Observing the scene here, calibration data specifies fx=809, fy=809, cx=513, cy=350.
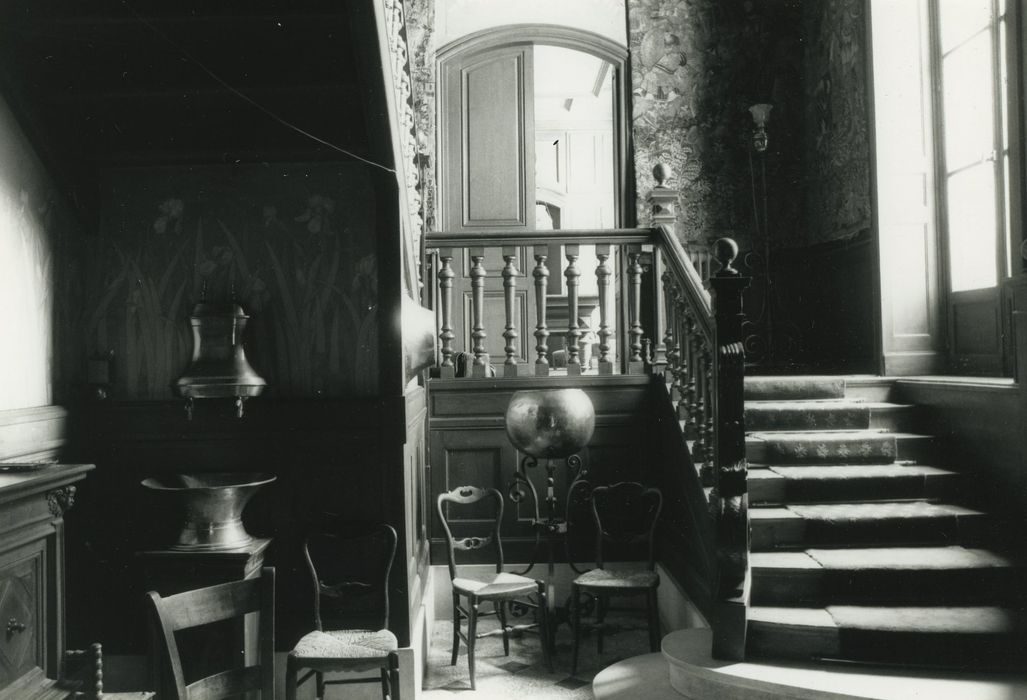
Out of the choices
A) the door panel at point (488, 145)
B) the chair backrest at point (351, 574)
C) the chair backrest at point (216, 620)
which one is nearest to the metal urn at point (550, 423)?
the chair backrest at point (351, 574)

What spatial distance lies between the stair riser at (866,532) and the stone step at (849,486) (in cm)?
27

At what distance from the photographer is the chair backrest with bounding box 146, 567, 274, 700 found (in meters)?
2.40

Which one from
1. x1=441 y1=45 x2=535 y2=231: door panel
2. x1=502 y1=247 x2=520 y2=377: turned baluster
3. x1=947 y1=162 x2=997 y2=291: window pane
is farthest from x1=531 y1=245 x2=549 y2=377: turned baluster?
x1=947 y1=162 x2=997 y2=291: window pane

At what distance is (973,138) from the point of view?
5363 millimetres

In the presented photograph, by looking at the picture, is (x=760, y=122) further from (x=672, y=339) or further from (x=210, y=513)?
(x=210, y=513)

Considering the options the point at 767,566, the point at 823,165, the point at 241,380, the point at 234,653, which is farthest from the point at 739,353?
A: the point at 823,165

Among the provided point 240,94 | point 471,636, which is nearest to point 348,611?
point 471,636

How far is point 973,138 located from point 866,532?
9.52 feet

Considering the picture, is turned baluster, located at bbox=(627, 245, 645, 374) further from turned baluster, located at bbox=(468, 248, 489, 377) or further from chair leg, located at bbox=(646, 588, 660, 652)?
chair leg, located at bbox=(646, 588, 660, 652)

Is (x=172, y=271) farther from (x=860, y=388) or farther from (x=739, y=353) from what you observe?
(x=860, y=388)

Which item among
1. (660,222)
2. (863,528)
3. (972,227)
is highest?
(660,222)

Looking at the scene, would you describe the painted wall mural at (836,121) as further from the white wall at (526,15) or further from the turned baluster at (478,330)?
the turned baluster at (478,330)

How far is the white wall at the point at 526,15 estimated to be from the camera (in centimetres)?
778

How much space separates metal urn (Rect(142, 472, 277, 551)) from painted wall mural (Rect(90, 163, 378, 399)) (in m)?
0.58
